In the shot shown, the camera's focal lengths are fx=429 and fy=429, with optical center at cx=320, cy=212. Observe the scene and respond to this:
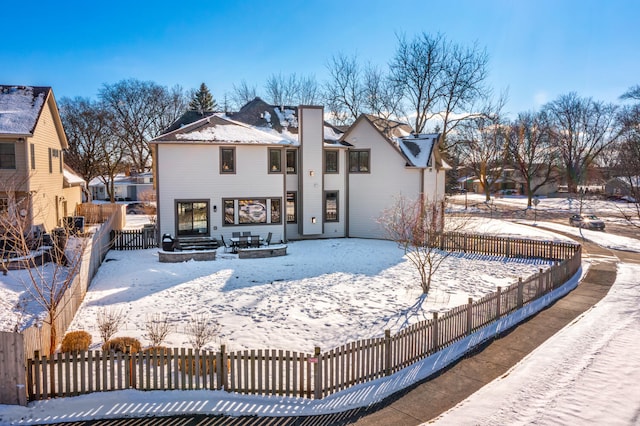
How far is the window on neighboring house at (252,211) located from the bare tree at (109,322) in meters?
11.2

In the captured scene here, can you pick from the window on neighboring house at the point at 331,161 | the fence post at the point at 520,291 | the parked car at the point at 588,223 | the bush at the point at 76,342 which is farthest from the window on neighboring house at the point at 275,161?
the parked car at the point at 588,223

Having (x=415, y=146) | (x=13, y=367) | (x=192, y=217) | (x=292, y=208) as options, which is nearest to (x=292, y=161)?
(x=292, y=208)

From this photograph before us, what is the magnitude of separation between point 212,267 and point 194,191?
5636 millimetres

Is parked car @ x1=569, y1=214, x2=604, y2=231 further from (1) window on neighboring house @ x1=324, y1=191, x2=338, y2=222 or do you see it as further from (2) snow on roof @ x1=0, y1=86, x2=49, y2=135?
(2) snow on roof @ x1=0, y1=86, x2=49, y2=135

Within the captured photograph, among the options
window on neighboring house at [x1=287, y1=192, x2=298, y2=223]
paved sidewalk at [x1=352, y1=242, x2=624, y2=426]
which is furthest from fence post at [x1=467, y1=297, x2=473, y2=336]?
window on neighboring house at [x1=287, y1=192, x2=298, y2=223]

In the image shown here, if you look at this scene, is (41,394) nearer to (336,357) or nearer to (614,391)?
(336,357)

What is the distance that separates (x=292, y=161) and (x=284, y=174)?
5.44ft

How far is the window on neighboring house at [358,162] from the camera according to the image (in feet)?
89.1

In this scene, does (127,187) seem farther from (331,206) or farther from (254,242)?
(254,242)

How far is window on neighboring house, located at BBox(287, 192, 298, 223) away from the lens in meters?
26.4

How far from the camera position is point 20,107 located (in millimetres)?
23281

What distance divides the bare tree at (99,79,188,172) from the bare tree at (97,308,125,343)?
43.2 meters

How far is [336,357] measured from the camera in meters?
8.49

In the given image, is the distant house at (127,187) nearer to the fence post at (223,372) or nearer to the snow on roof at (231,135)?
the snow on roof at (231,135)
